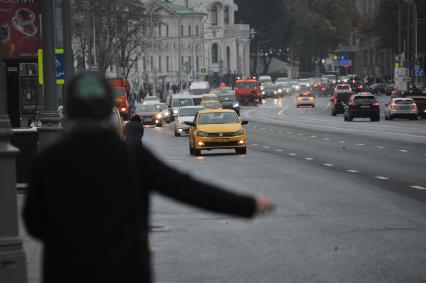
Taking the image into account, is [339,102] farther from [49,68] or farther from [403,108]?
[49,68]

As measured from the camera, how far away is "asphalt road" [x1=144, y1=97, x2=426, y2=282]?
1225 centimetres

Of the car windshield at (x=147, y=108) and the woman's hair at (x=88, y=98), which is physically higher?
the woman's hair at (x=88, y=98)

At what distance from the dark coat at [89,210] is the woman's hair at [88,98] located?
0.27ft

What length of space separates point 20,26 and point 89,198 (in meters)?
37.6

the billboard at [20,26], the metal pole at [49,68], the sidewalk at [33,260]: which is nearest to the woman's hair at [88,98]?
the sidewalk at [33,260]

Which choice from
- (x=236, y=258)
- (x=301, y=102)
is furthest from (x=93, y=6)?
(x=236, y=258)

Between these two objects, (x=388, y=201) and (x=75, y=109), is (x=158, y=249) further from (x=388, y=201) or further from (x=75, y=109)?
(x=75, y=109)

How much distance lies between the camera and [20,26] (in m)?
42.1

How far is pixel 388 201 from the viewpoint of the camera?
1991cm

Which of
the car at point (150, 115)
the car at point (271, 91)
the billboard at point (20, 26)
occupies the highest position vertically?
the billboard at point (20, 26)

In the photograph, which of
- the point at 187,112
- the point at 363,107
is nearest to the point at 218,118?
the point at 187,112

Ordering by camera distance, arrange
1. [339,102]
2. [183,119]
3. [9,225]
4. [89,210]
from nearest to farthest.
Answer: [89,210] < [9,225] < [183,119] < [339,102]

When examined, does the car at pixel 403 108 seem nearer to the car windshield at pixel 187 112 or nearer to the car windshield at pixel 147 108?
the car windshield at pixel 147 108

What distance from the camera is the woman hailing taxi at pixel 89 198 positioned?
5.25 meters
